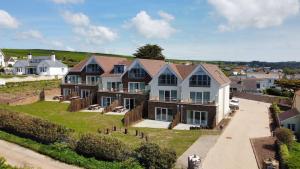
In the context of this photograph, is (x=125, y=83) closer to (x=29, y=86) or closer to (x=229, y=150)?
(x=229, y=150)

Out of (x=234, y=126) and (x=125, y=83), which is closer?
(x=234, y=126)

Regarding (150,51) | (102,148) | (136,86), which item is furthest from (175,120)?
(150,51)

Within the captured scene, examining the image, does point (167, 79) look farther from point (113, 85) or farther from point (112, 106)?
point (113, 85)

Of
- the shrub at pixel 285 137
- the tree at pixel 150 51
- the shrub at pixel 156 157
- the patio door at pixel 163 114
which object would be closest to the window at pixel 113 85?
the patio door at pixel 163 114

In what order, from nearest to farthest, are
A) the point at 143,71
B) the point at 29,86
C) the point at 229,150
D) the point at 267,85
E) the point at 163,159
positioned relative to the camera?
the point at 163,159 → the point at 229,150 → the point at 143,71 → the point at 29,86 → the point at 267,85

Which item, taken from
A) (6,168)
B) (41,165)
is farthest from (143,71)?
(6,168)

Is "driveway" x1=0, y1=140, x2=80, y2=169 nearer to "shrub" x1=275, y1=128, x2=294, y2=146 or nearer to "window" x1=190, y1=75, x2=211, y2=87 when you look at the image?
"shrub" x1=275, y1=128, x2=294, y2=146

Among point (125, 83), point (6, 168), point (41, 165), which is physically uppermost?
point (125, 83)
